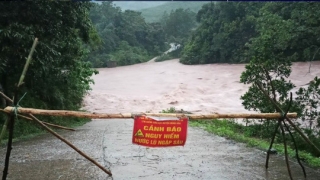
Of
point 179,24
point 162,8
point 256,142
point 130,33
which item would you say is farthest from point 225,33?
point 162,8

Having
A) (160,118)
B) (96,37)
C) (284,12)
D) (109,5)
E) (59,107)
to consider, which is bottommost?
(59,107)

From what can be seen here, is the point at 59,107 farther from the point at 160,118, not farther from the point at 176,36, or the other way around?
the point at 176,36

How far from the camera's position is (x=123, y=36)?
127 ft

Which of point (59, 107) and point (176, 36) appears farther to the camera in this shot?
point (176, 36)

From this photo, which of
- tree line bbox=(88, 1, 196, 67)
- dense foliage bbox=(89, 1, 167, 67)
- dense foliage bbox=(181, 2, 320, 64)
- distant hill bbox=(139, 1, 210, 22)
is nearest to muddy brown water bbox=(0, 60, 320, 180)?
dense foliage bbox=(181, 2, 320, 64)

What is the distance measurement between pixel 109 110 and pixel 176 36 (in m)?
27.2

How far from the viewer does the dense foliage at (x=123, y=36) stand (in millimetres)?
35772

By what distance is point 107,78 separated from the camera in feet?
95.8

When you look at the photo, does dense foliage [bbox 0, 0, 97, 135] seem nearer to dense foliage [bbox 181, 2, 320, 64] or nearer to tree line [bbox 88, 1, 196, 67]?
dense foliage [bbox 181, 2, 320, 64]

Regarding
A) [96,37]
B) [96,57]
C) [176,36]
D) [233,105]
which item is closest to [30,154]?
[96,37]

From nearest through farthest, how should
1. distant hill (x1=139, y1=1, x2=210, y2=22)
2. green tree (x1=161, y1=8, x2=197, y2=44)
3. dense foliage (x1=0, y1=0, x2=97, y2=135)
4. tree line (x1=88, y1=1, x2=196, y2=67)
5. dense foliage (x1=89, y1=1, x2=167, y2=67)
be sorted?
dense foliage (x1=0, y1=0, x2=97, y2=135)
dense foliage (x1=89, y1=1, x2=167, y2=67)
tree line (x1=88, y1=1, x2=196, y2=67)
green tree (x1=161, y1=8, x2=197, y2=44)
distant hill (x1=139, y1=1, x2=210, y2=22)

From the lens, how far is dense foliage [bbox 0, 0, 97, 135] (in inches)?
278

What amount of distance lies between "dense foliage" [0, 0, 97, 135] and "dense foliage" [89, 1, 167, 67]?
78.5 ft

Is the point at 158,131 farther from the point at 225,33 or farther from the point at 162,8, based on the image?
the point at 162,8
